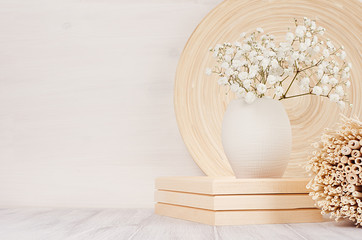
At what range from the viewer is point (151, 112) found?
127cm

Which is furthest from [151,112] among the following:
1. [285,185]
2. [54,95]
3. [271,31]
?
[285,185]

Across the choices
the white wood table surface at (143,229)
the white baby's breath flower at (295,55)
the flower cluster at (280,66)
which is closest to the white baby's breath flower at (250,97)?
the flower cluster at (280,66)

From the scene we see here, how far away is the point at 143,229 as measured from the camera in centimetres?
82

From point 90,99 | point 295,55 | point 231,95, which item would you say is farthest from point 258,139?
point 90,99

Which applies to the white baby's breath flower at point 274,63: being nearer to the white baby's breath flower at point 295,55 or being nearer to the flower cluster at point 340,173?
the white baby's breath flower at point 295,55

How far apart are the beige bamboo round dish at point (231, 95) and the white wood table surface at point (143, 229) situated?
309 millimetres

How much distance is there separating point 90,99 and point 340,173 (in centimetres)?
77

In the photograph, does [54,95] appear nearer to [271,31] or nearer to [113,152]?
[113,152]

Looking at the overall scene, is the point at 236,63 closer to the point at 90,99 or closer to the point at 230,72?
the point at 230,72

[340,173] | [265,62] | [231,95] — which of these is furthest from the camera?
[231,95]

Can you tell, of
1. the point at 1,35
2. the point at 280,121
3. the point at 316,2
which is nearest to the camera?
the point at 280,121

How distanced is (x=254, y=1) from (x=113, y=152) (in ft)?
1.99

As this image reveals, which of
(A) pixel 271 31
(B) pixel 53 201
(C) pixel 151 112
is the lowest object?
(B) pixel 53 201

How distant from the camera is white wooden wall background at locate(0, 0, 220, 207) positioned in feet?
4.12
